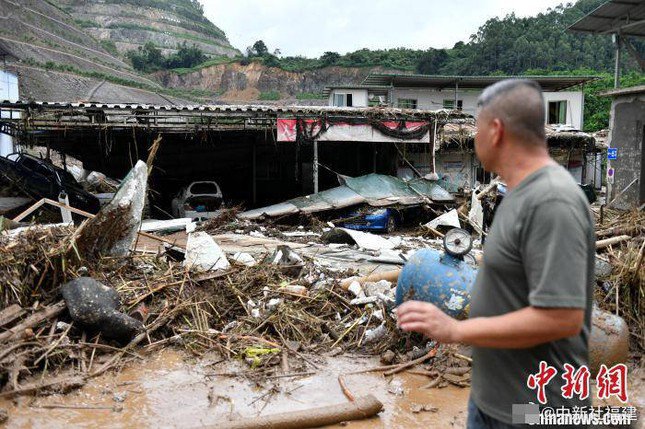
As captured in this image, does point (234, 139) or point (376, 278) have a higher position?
point (234, 139)

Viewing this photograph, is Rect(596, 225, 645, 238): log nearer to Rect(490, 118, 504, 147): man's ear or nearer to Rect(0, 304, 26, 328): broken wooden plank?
Rect(490, 118, 504, 147): man's ear

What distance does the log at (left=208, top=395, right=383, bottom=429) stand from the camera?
3.93 meters

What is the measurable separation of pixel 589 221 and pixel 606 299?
16.4 ft

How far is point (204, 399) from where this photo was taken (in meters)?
4.70

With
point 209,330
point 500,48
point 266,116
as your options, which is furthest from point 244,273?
point 500,48

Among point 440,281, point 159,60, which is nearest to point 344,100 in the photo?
point 440,281

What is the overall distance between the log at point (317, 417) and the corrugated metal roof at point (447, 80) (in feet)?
74.6

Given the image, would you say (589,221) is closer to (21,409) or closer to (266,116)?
(21,409)

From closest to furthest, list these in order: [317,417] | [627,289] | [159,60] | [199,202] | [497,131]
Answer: [497,131]
[317,417]
[627,289]
[199,202]
[159,60]

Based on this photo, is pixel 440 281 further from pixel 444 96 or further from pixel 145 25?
pixel 145 25

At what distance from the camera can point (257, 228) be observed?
13.6 meters

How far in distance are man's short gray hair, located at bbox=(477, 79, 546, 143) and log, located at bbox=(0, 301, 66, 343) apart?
505 cm

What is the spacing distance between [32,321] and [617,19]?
696 inches

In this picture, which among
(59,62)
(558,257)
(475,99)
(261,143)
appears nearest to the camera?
(558,257)
